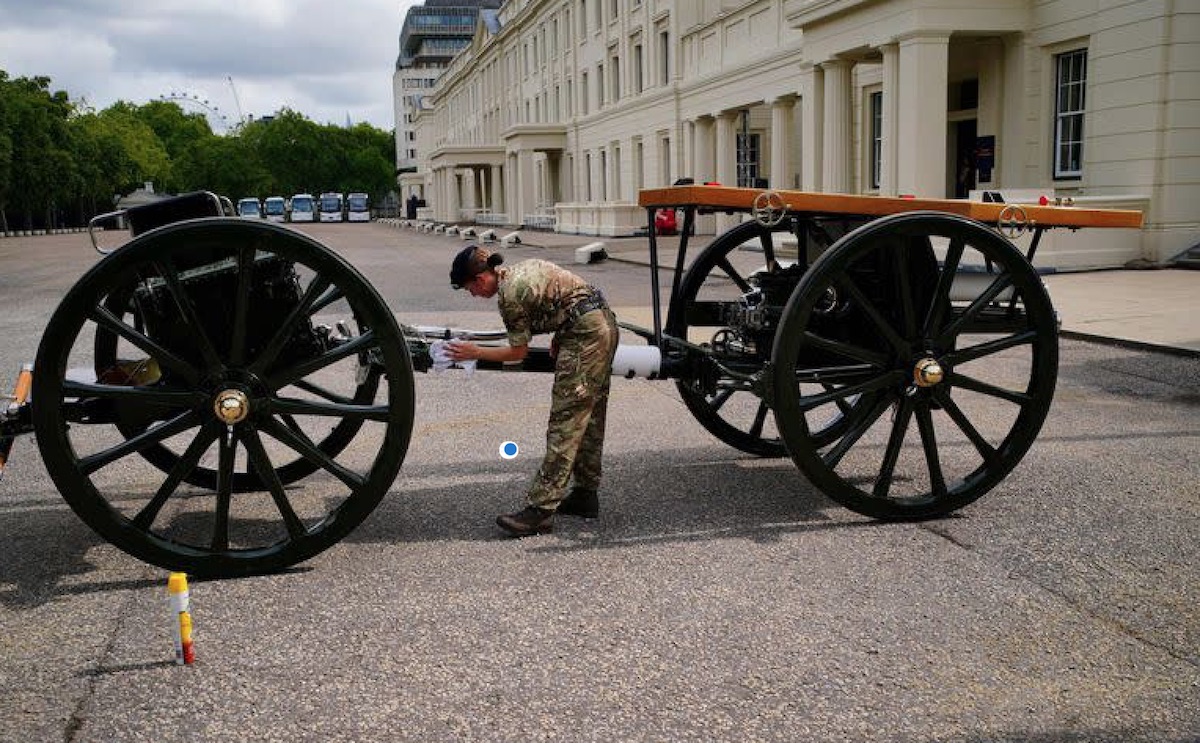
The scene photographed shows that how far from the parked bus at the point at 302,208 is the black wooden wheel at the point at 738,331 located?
3462 inches

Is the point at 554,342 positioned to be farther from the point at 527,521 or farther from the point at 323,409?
the point at 323,409

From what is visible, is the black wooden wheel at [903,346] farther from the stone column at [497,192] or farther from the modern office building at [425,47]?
the modern office building at [425,47]

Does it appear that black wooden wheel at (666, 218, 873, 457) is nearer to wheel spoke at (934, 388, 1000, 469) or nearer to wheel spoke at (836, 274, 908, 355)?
wheel spoke at (836, 274, 908, 355)

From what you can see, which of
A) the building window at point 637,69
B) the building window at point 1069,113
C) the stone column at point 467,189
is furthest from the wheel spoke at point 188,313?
the stone column at point 467,189

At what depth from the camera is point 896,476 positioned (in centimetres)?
612

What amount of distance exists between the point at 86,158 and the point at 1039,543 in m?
87.1

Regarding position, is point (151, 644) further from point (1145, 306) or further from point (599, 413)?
point (1145, 306)

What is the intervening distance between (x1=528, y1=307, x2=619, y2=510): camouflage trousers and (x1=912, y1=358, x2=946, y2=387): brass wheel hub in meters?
1.43

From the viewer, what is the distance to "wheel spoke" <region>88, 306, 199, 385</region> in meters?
4.37

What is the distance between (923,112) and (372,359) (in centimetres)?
1795

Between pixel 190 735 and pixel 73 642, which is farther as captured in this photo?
pixel 73 642

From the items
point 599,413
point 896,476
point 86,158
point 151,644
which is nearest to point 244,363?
point 151,644

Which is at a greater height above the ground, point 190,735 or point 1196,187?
point 1196,187

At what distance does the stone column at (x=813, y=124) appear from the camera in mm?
25500
